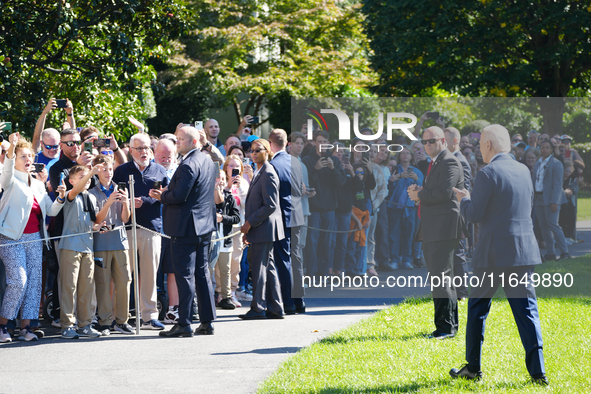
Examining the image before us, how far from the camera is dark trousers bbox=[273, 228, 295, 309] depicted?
884cm

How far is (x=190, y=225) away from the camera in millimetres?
7445

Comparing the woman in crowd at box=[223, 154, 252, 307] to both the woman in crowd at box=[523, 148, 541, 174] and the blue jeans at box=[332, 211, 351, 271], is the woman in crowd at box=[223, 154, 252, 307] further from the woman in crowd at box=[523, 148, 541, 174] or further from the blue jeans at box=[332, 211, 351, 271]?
the woman in crowd at box=[523, 148, 541, 174]

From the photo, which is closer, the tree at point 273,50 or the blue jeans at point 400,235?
the blue jeans at point 400,235

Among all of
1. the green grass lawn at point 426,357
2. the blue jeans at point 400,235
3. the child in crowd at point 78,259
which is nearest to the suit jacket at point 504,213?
the green grass lawn at point 426,357

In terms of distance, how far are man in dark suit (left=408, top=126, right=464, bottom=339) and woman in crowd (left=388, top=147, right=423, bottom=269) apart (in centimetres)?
18

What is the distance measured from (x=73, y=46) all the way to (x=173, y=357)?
29.2ft

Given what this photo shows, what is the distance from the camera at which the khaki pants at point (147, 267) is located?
26.3ft

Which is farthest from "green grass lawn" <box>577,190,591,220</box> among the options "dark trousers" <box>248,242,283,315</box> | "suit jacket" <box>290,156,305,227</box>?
"dark trousers" <box>248,242,283,315</box>

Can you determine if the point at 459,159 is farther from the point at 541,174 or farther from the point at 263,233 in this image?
the point at 263,233

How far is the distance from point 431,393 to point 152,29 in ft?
32.1

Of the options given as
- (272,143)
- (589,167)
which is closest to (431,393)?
(589,167)

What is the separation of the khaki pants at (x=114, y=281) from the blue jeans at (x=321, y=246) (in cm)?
204

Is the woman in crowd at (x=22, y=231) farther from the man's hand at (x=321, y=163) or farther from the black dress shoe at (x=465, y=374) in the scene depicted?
the black dress shoe at (x=465, y=374)

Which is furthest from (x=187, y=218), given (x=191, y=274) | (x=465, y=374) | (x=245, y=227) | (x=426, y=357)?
(x=465, y=374)
